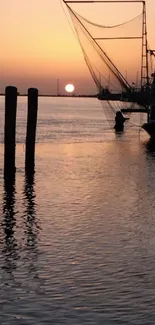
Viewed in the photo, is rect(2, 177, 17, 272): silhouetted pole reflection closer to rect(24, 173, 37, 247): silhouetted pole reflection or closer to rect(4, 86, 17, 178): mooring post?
rect(24, 173, 37, 247): silhouetted pole reflection

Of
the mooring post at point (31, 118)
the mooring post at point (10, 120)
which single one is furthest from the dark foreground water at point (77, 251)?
the mooring post at point (31, 118)

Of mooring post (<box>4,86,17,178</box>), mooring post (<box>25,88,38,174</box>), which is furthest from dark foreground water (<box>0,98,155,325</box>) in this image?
mooring post (<box>25,88,38,174</box>)

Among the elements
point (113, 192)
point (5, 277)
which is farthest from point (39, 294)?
point (113, 192)

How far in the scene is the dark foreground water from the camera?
9.78 meters

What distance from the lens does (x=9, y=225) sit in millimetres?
16016

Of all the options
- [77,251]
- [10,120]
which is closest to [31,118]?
[10,120]

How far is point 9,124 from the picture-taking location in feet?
82.7

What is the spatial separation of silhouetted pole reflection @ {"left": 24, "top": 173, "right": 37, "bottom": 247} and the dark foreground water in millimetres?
26

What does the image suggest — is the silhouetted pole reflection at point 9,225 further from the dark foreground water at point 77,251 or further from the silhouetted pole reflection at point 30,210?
the silhouetted pole reflection at point 30,210

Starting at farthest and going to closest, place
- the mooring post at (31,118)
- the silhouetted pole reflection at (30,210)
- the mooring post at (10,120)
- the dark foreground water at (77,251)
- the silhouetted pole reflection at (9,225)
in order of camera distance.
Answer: the mooring post at (31,118)
the mooring post at (10,120)
the silhouetted pole reflection at (30,210)
the silhouetted pole reflection at (9,225)
the dark foreground water at (77,251)

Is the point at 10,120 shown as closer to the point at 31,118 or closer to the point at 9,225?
the point at 31,118

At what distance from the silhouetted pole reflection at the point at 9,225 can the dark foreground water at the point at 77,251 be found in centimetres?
2

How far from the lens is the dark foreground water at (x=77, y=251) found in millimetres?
9781

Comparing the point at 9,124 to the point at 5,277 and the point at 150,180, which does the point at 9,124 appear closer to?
the point at 150,180
